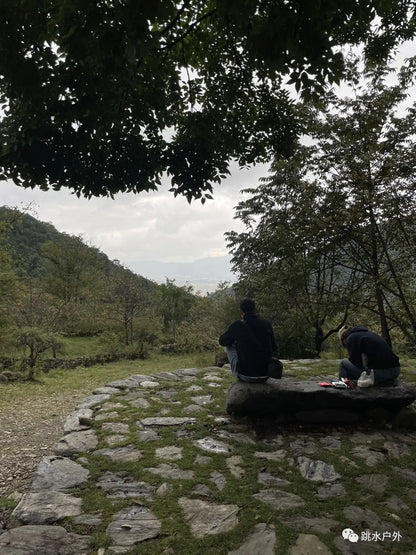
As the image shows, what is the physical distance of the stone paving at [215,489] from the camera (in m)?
2.48

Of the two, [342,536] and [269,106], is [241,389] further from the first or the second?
[269,106]

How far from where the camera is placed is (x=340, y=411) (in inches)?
190

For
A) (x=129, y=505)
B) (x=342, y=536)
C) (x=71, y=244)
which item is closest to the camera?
(x=342, y=536)

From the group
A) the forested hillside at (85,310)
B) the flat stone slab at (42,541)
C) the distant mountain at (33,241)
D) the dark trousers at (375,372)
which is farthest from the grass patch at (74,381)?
the distant mountain at (33,241)

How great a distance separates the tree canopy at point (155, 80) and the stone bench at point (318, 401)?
9.58 feet

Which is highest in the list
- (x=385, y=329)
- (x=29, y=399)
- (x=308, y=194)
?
(x=308, y=194)

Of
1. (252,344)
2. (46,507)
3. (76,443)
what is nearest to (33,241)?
(76,443)

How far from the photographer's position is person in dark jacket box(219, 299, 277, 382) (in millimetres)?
4988

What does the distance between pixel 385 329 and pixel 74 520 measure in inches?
262

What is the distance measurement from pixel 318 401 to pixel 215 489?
7.01 ft

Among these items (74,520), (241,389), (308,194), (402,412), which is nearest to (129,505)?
(74,520)

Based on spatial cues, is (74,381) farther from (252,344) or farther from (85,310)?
(85,310)

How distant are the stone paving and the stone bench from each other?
0.17 meters

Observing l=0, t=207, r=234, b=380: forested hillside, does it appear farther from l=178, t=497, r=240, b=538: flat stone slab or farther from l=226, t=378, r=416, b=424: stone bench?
l=178, t=497, r=240, b=538: flat stone slab
